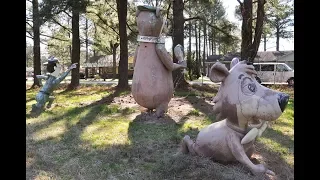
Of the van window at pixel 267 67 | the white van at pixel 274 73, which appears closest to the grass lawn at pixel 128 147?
the white van at pixel 274 73

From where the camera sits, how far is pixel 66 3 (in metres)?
10.7

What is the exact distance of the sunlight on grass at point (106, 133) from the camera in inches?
178

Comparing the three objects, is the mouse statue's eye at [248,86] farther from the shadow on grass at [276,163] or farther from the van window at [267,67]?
the van window at [267,67]

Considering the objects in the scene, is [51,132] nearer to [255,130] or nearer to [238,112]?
[238,112]

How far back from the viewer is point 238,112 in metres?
3.24

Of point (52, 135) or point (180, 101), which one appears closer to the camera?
point (52, 135)

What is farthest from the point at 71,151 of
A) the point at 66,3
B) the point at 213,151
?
the point at 66,3

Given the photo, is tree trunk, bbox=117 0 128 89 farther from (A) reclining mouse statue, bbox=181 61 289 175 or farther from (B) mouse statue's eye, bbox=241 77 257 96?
(B) mouse statue's eye, bbox=241 77 257 96

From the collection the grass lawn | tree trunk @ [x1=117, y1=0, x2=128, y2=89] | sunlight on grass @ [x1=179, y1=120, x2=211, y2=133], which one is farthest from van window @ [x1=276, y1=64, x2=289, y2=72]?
sunlight on grass @ [x1=179, y1=120, x2=211, y2=133]

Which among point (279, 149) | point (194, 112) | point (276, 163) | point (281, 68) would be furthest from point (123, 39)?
point (281, 68)

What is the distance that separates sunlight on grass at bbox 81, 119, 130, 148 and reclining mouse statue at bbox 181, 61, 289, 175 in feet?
4.74

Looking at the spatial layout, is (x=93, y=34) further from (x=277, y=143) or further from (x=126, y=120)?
(x=277, y=143)
